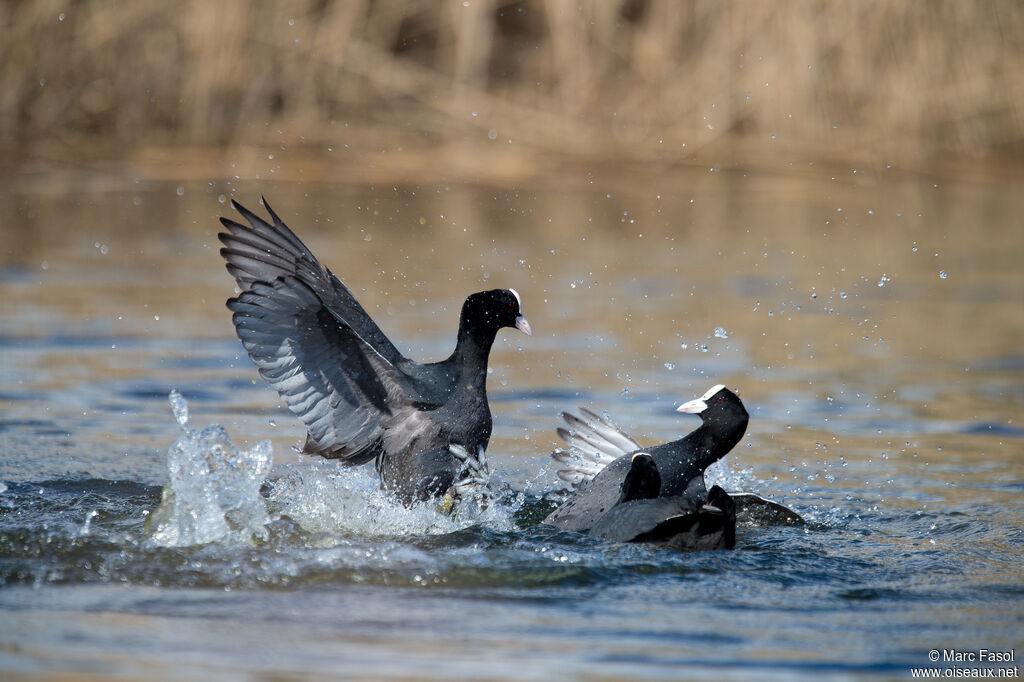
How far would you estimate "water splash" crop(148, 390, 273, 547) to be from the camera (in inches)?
141

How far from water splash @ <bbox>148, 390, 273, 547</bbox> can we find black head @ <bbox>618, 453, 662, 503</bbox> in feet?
3.50

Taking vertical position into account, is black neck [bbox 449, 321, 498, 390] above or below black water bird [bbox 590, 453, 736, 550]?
above

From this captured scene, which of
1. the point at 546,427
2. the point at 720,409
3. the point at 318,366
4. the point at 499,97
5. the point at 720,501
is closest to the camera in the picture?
the point at 720,501

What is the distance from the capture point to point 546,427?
5.28 metres

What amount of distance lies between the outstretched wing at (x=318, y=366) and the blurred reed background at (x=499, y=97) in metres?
5.67

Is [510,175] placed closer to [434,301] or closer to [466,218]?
[466,218]

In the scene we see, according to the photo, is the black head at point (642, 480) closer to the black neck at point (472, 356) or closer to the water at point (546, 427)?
the water at point (546, 427)

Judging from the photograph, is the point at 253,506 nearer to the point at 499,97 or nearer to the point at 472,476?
the point at 472,476

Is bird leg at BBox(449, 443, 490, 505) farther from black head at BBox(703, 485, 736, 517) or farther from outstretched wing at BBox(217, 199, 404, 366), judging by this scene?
black head at BBox(703, 485, 736, 517)

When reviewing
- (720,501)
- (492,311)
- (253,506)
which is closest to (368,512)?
(253,506)

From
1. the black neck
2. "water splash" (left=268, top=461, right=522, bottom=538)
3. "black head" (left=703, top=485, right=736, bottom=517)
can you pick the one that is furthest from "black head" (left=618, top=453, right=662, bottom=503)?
the black neck

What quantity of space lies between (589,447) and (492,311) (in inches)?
26.0

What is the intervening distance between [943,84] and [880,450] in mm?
6049

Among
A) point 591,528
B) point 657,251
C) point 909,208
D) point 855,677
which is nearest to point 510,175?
point 657,251
